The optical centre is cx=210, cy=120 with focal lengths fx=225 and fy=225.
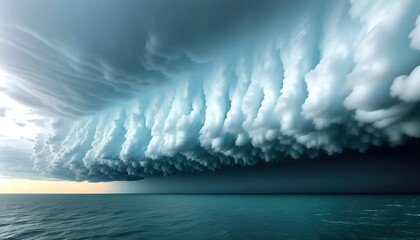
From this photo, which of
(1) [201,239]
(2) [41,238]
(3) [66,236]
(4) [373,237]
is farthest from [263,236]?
(2) [41,238]

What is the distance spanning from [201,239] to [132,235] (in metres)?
11.7

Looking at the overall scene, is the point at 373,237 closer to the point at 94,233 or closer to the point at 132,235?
the point at 132,235

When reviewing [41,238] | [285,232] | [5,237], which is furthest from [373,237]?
[5,237]

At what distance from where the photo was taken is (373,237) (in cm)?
3106

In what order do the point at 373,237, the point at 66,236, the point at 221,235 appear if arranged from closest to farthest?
the point at 373,237
the point at 221,235
the point at 66,236

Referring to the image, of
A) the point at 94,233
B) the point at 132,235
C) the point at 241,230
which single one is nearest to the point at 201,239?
the point at 241,230

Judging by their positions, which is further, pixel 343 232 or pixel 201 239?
pixel 343 232

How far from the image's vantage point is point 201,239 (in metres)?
32.0

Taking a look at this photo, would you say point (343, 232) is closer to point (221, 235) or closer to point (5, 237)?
point (221, 235)

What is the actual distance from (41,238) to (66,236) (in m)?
3.50

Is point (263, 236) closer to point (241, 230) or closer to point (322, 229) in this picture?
point (241, 230)

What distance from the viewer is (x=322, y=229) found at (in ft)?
122

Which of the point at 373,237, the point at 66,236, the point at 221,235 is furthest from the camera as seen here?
the point at 66,236

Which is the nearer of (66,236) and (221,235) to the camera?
(221,235)
